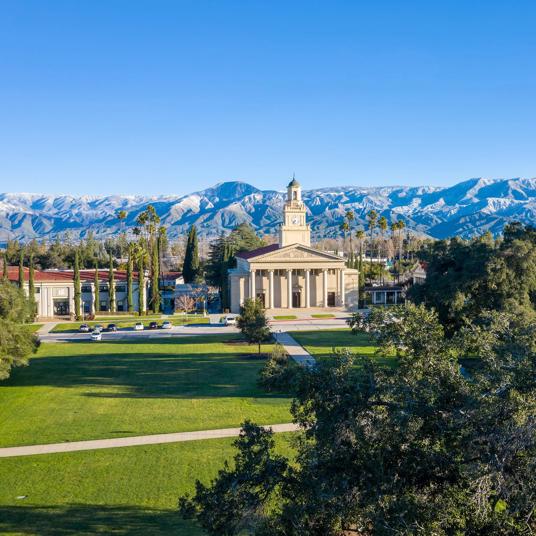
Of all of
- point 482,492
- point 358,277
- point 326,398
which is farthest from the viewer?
point 358,277

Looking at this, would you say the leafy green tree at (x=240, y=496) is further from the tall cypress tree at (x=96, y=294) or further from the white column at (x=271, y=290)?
the tall cypress tree at (x=96, y=294)

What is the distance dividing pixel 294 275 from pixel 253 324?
110ft

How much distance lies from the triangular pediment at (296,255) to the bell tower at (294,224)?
224cm

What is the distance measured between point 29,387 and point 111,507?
64.5ft

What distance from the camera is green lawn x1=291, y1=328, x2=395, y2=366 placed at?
46.0 metres

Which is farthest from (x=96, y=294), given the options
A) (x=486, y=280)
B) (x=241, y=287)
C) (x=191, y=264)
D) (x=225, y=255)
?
(x=486, y=280)

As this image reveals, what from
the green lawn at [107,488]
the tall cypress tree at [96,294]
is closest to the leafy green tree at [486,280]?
the green lawn at [107,488]

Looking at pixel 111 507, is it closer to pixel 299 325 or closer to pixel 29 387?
pixel 29 387

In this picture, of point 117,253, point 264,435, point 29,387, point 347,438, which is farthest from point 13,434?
point 117,253

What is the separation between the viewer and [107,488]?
19625 millimetres

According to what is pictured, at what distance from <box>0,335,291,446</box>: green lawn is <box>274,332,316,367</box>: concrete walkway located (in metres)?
3.08

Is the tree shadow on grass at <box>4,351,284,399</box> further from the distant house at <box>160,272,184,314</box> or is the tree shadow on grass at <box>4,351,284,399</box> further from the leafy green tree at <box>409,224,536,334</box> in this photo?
the distant house at <box>160,272,184,314</box>

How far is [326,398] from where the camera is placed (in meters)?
12.4

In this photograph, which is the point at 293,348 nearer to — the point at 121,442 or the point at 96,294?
the point at 121,442
